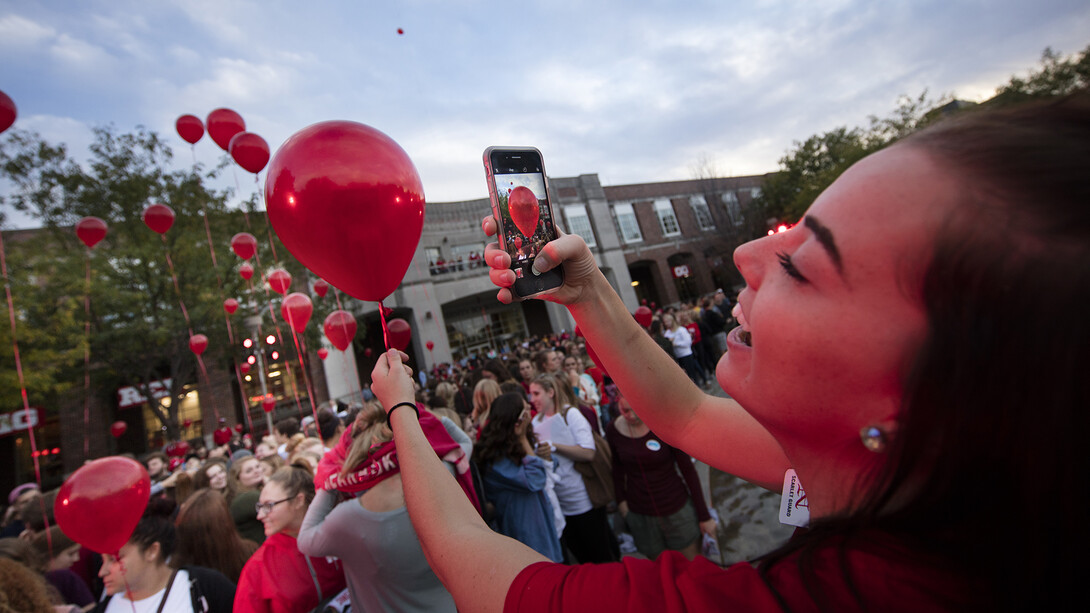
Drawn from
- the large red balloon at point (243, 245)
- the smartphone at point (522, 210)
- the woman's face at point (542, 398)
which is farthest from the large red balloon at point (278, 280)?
the smartphone at point (522, 210)

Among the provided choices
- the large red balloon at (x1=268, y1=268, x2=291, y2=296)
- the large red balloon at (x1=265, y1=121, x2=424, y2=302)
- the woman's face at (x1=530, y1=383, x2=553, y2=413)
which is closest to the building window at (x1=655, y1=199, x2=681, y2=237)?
the large red balloon at (x1=268, y1=268, x2=291, y2=296)

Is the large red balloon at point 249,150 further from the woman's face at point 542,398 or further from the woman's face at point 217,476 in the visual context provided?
the woman's face at point 542,398

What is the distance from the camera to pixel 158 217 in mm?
7848

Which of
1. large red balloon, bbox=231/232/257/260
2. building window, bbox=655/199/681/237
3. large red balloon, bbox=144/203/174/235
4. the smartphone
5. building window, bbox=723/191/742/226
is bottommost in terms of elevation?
the smartphone

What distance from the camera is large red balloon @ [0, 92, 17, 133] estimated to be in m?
4.10

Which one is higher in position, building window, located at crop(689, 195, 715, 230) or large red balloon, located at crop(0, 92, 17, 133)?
building window, located at crop(689, 195, 715, 230)

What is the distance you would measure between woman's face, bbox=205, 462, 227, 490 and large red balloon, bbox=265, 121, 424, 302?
Answer: 15.6 feet

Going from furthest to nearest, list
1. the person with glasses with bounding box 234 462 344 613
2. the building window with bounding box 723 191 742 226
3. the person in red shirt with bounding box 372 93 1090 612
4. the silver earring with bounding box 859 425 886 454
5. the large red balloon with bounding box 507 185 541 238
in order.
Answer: the building window with bounding box 723 191 742 226, the person with glasses with bounding box 234 462 344 613, the large red balloon with bounding box 507 185 541 238, the silver earring with bounding box 859 425 886 454, the person in red shirt with bounding box 372 93 1090 612

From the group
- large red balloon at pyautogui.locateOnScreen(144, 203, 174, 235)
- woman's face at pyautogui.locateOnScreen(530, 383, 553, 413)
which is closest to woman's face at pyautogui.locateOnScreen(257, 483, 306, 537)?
woman's face at pyautogui.locateOnScreen(530, 383, 553, 413)

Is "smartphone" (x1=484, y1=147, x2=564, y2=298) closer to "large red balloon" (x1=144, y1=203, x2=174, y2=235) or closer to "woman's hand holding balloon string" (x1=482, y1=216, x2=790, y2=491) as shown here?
"woman's hand holding balloon string" (x1=482, y1=216, x2=790, y2=491)

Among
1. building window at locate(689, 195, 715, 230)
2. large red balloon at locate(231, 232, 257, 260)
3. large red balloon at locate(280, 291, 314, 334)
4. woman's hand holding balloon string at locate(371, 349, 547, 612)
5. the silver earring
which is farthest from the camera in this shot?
building window at locate(689, 195, 715, 230)

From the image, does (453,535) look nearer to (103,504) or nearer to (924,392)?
(924,392)

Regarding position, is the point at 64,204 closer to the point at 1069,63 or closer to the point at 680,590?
the point at 680,590

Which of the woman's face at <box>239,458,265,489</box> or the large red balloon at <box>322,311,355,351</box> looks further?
the woman's face at <box>239,458,265,489</box>
